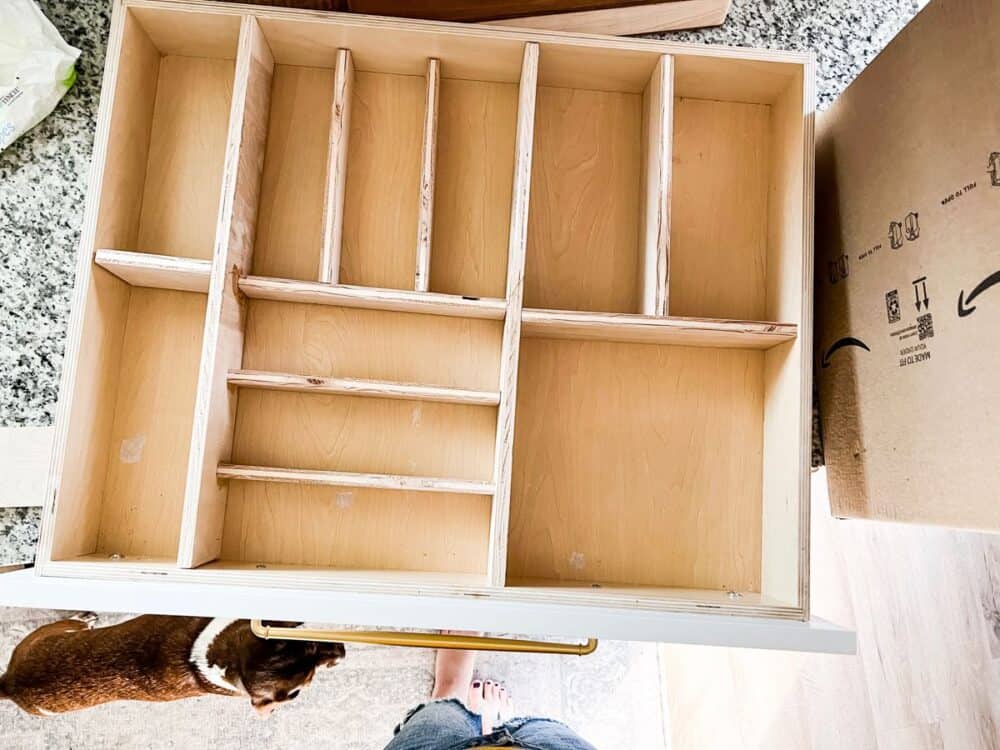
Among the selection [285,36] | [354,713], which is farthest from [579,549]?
[354,713]

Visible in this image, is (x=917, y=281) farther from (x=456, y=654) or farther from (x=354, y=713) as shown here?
(x=354, y=713)

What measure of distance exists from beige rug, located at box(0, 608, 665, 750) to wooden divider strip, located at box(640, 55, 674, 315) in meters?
1.63

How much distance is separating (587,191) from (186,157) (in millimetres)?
881

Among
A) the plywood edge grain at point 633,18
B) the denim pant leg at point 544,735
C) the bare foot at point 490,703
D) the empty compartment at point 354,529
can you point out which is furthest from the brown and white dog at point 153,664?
the plywood edge grain at point 633,18

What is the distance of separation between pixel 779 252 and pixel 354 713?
6.70ft

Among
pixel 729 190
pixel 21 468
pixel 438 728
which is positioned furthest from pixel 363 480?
pixel 438 728

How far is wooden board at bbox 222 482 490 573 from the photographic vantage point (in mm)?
1409

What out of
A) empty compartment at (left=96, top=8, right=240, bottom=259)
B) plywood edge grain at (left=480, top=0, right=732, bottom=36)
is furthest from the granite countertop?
plywood edge grain at (left=480, top=0, right=732, bottom=36)

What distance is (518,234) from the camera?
1.31m

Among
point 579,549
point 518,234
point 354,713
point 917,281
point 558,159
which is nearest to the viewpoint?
point 917,281

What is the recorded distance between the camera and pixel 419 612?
1154 millimetres

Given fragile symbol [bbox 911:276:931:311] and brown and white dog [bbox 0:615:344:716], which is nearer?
fragile symbol [bbox 911:276:931:311]

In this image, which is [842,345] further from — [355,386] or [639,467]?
[355,386]

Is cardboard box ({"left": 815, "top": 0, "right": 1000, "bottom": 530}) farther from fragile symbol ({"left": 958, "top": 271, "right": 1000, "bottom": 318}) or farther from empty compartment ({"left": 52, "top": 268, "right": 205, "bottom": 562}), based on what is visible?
empty compartment ({"left": 52, "top": 268, "right": 205, "bottom": 562})
